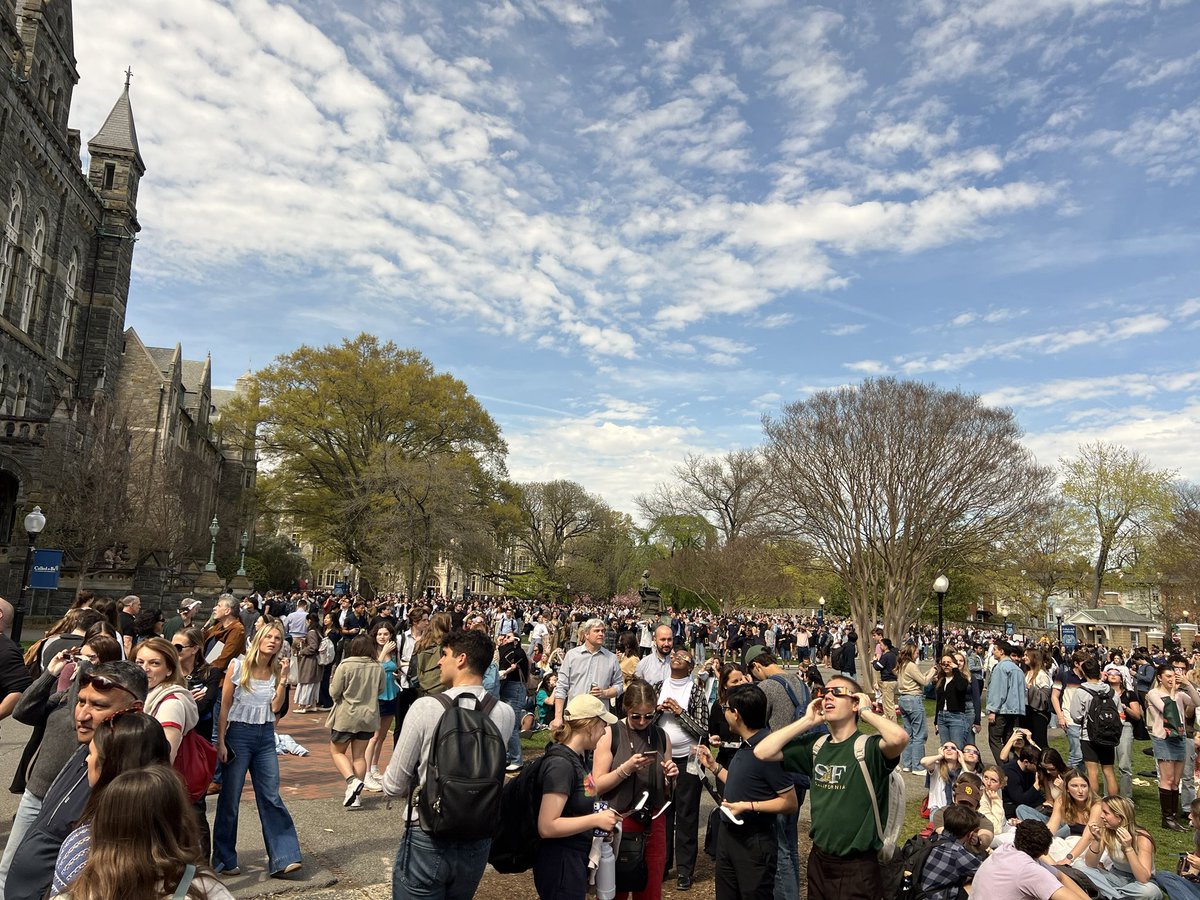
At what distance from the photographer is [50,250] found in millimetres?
32969

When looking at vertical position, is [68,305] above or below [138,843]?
above

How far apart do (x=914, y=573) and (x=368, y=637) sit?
25.0 m

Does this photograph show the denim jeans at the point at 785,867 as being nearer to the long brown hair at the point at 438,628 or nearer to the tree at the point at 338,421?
the long brown hair at the point at 438,628

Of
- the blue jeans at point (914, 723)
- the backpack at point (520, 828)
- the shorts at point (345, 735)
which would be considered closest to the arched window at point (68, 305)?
the shorts at point (345, 735)

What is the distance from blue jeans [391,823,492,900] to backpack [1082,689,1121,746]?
8857 mm

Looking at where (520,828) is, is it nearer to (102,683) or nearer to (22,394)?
(102,683)

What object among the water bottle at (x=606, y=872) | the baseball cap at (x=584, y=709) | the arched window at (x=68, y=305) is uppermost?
the arched window at (x=68, y=305)

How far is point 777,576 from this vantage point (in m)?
46.9

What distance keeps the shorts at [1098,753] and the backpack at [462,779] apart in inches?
358

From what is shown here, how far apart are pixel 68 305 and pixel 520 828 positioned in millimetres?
40657

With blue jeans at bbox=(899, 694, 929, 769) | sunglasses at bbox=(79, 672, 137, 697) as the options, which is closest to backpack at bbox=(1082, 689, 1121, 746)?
blue jeans at bbox=(899, 694, 929, 769)

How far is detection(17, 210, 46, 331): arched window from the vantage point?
31.1 m

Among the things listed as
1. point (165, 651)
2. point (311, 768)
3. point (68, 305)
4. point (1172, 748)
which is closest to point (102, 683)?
point (165, 651)

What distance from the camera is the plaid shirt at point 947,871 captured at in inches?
185
